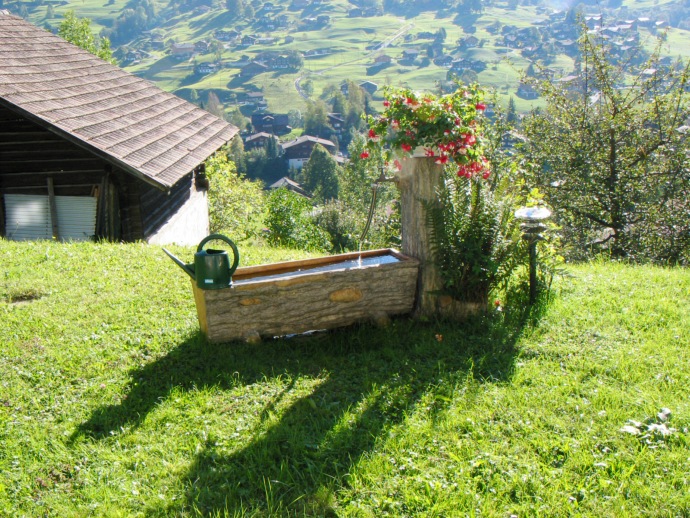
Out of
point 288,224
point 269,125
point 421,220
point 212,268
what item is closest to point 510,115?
point 269,125

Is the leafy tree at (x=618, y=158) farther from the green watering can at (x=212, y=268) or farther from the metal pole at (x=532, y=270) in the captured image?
the green watering can at (x=212, y=268)

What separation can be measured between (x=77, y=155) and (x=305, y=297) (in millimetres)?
7340

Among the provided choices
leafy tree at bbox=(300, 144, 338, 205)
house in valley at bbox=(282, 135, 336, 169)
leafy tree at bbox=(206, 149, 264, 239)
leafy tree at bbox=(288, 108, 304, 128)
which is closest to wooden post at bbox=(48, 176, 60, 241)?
leafy tree at bbox=(206, 149, 264, 239)

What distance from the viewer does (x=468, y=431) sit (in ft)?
13.5

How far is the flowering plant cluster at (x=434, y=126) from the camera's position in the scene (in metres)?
5.12

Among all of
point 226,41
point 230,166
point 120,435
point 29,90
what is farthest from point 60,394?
point 226,41

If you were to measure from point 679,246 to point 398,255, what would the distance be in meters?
7.93

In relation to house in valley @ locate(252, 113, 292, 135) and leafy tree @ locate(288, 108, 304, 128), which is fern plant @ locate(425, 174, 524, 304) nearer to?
house in valley @ locate(252, 113, 292, 135)

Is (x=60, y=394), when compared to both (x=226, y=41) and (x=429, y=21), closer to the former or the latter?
(x=226, y=41)

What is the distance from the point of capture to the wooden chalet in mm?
9773

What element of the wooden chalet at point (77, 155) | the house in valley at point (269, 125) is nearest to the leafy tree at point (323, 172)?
the house in valley at point (269, 125)

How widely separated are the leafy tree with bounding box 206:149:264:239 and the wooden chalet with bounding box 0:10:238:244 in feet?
24.9

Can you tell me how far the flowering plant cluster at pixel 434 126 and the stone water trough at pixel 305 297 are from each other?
3.46 ft

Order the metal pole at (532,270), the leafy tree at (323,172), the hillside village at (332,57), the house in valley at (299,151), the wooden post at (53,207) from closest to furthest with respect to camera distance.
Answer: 1. the metal pole at (532,270)
2. the wooden post at (53,207)
3. the leafy tree at (323,172)
4. the house in valley at (299,151)
5. the hillside village at (332,57)
